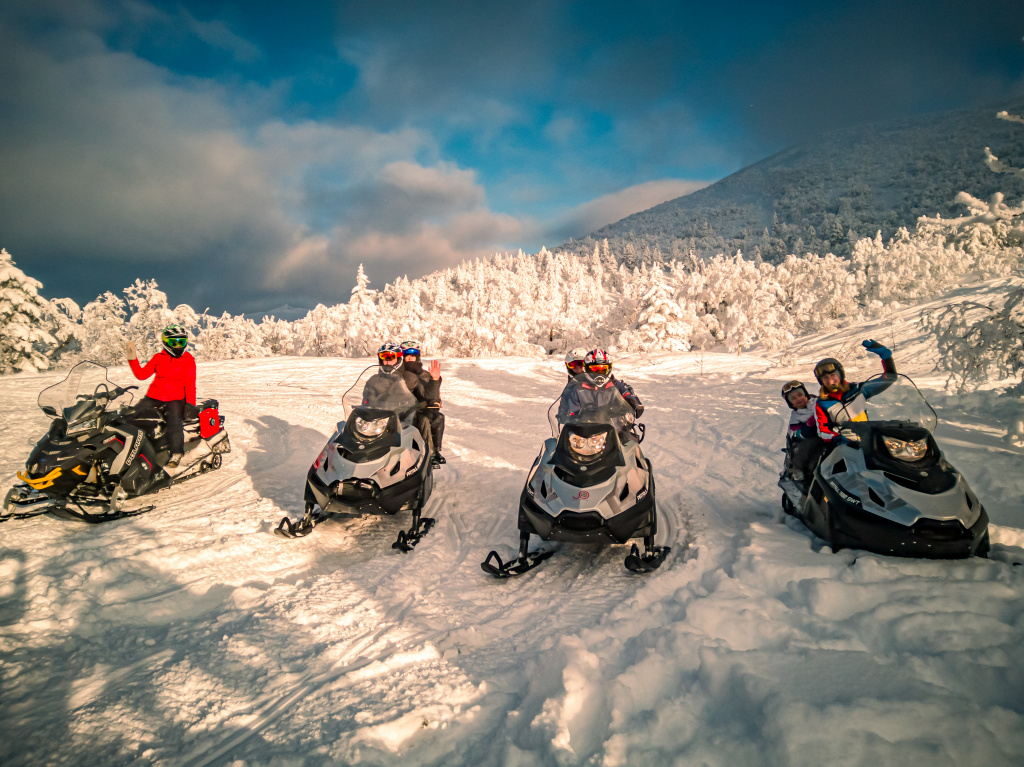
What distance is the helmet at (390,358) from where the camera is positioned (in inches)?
255

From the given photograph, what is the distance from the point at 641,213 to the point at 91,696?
21808 cm

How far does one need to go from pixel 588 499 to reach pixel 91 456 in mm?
5525

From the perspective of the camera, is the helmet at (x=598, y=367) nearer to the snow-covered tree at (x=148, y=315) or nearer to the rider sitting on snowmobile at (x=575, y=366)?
the rider sitting on snowmobile at (x=575, y=366)

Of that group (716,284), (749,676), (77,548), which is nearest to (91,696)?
(77,548)

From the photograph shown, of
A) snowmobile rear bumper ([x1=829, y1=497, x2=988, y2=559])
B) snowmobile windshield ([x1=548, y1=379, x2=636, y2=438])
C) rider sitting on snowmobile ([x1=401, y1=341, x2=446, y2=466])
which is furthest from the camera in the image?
rider sitting on snowmobile ([x1=401, y1=341, x2=446, y2=466])

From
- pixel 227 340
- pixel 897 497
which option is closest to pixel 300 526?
pixel 897 497

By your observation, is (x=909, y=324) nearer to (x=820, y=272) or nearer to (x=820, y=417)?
(x=820, y=272)

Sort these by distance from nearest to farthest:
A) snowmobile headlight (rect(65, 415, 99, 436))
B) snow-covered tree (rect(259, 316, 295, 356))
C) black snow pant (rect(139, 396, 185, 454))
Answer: snowmobile headlight (rect(65, 415, 99, 436)) → black snow pant (rect(139, 396, 185, 454)) → snow-covered tree (rect(259, 316, 295, 356))

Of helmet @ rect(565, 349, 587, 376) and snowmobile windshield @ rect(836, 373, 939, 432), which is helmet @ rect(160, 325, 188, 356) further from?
snowmobile windshield @ rect(836, 373, 939, 432)

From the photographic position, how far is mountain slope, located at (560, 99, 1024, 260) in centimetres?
10538

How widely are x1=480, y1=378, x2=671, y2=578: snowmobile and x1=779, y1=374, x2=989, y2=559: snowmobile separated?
4.84ft

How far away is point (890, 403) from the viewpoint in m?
4.51

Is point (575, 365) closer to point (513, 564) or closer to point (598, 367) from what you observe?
point (598, 367)

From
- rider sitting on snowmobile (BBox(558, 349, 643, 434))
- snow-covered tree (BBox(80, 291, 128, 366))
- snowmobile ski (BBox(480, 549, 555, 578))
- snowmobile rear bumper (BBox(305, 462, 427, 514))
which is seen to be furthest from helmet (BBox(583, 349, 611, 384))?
snow-covered tree (BBox(80, 291, 128, 366))
